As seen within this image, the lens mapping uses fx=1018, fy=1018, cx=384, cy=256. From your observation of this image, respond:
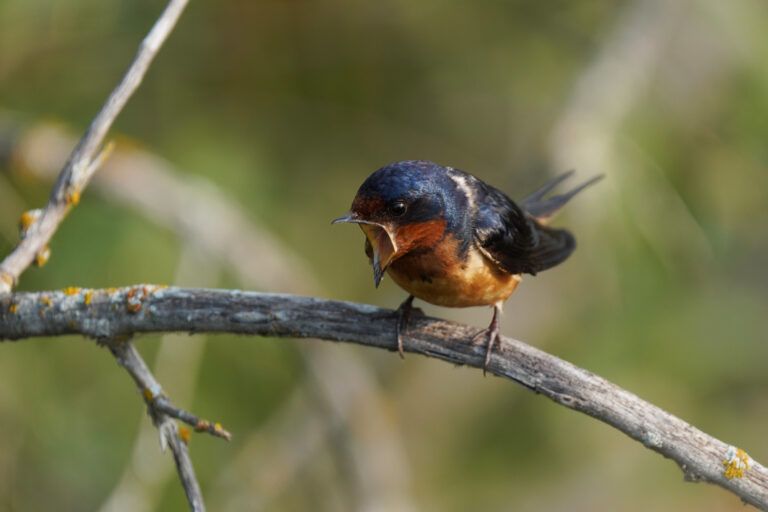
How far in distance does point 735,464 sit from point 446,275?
99 cm

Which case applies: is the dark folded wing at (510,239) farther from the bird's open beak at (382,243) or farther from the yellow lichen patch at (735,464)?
the yellow lichen patch at (735,464)

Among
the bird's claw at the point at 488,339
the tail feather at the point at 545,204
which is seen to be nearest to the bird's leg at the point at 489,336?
the bird's claw at the point at 488,339

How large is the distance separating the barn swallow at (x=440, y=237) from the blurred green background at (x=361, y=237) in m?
1.36

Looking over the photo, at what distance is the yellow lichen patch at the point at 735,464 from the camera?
94.0 inches

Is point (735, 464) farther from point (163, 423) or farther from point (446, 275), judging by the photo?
point (163, 423)

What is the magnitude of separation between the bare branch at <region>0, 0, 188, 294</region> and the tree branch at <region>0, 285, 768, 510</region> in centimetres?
11

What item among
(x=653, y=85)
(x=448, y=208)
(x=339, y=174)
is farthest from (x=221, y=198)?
(x=653, y=85)

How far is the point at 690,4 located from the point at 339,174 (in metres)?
2.32

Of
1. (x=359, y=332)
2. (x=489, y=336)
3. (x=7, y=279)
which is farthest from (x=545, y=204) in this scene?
(x=7, y=279)

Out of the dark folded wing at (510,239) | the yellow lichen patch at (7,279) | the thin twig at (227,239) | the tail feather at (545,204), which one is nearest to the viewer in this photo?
the yellow lichen patch at (7,279)

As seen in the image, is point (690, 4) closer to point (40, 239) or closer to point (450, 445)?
point (450, 445)

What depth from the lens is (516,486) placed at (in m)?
6.95

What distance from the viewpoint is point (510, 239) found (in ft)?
10.9

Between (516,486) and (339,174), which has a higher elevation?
(339,174)
